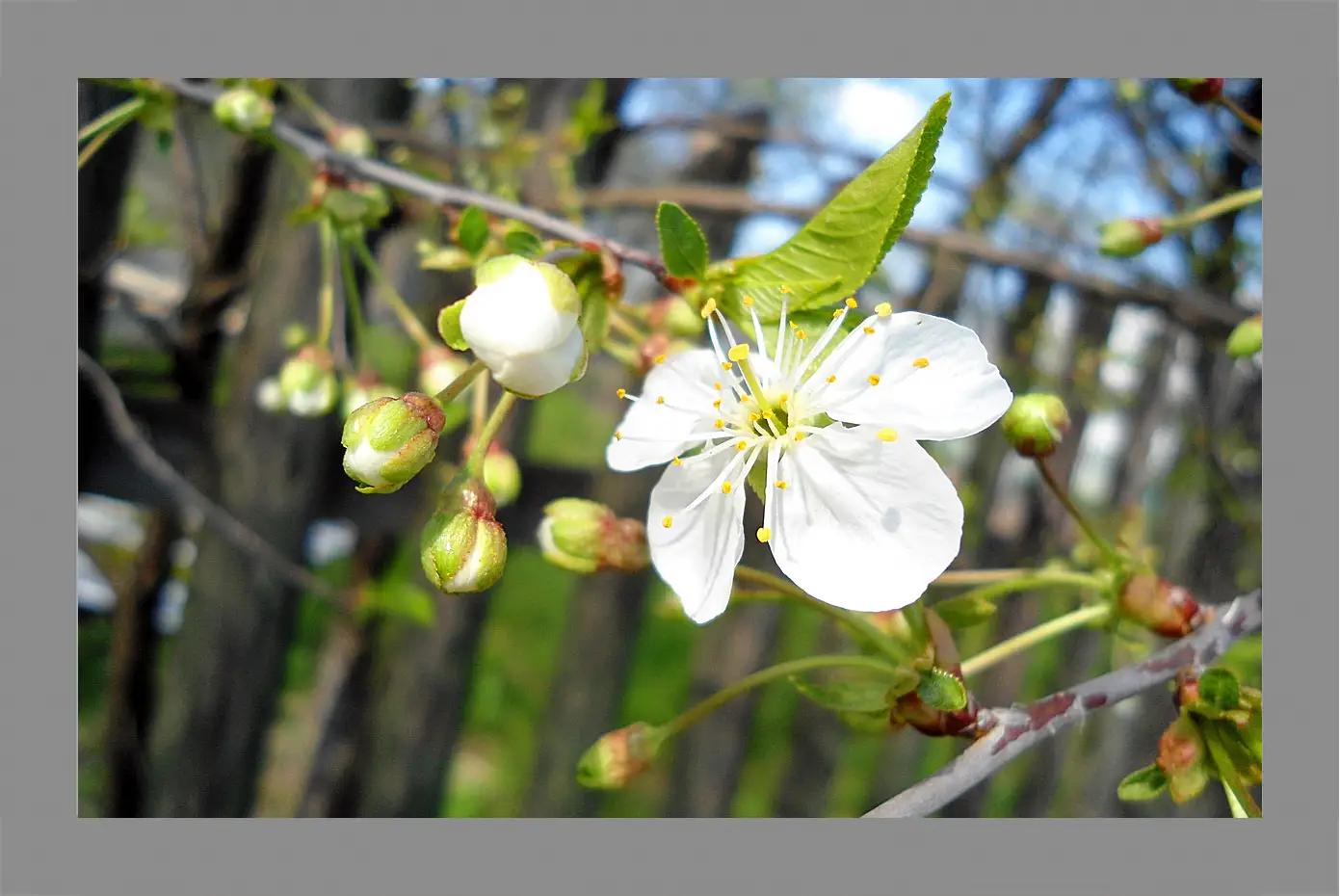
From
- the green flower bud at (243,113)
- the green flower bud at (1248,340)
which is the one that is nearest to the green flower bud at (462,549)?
the green flower bud at (243,113)

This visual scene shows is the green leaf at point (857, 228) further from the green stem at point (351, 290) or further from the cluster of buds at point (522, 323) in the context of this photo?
the green stem at point (351, 290)

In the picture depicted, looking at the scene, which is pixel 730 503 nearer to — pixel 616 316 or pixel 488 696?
pixel 616 316

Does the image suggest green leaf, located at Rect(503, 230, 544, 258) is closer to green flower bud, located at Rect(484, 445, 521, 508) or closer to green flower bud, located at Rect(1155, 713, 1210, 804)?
green flower bud, located at Rect(484, 445, 521, 508)

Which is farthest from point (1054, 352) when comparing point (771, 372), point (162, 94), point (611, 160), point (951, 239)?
point (162, 94)

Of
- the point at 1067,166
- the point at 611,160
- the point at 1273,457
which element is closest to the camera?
the point at 1273,457

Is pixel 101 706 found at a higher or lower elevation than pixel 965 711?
lower

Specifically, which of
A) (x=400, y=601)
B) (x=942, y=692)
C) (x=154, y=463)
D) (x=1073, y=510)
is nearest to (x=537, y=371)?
(x=942, y=692)
